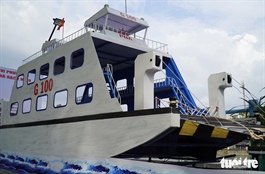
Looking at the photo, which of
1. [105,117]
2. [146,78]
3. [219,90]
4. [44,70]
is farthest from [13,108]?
[219,90]

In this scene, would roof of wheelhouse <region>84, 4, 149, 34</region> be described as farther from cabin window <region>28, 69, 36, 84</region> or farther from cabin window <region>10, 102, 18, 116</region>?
cabin window <region>10, 102, 18, 116</region>

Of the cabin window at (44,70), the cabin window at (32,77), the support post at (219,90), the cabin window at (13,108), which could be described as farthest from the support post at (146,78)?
the cabin window at (13,108)

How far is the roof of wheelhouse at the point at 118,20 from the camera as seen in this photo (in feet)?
37.0

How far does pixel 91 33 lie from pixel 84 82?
1598 millimetres

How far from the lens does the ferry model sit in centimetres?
714

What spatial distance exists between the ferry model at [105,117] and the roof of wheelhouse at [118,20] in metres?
0.04

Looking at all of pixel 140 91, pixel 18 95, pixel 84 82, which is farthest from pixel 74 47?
pixel 18 95

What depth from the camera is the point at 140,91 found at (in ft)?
25.4

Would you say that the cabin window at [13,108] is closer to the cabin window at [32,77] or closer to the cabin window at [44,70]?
the cabin window at [32,77]

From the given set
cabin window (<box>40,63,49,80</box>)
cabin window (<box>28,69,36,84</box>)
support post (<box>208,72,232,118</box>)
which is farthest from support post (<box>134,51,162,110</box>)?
cabin window (<box>28,69,36,84</box>)

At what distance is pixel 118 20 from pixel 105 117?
17.1ft

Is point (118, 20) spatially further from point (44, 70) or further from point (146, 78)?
point (146, 78)

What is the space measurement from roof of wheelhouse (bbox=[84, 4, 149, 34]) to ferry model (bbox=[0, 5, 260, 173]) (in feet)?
0.13

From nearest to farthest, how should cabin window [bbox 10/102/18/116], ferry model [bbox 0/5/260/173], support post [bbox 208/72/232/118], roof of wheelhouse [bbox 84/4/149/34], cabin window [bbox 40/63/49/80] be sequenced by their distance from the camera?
ferry model [bbox 0/5/260/173] < support post [bbox 208/72/232/118] < roof of wheelhouse [bbox 84/4/149/34] < cabin window [bbox 40/63/49/80] < cabin window [bbox 10/102/18/116]
